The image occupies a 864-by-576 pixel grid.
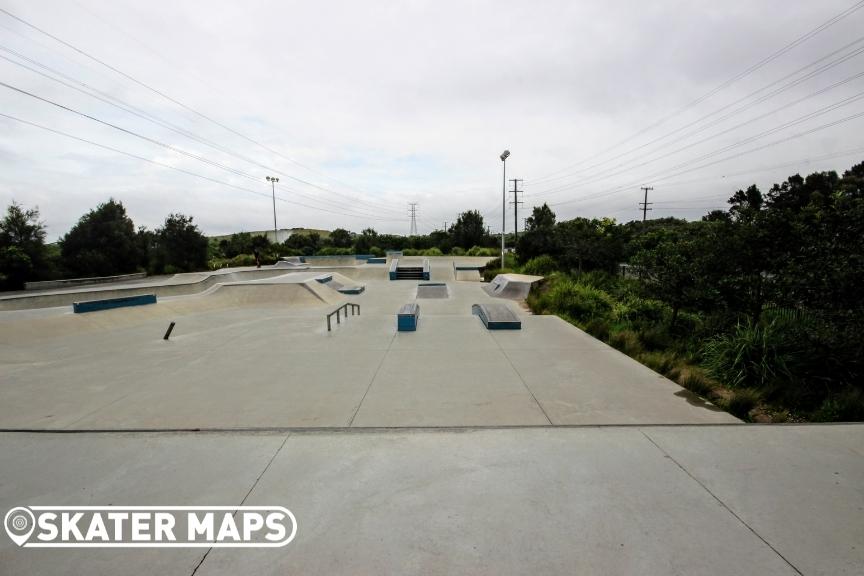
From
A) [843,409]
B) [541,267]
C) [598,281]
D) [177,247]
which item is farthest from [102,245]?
[843,409]

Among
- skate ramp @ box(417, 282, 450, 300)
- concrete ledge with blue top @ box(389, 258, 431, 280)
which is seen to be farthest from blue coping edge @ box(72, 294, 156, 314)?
concrete ledge with blue top @ box(389, 258, 431, 280)

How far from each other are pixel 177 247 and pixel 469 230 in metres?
35.5

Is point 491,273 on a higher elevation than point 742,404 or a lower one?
higher

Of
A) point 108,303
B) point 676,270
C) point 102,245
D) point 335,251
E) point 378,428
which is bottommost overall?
point 378,428

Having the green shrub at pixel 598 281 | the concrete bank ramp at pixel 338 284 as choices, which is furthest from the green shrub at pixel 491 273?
the concrete bank ramp at pixel 338 284

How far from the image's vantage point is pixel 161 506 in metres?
3.29

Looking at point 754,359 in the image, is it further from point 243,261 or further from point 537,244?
point 243,261

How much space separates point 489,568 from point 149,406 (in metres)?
5.77

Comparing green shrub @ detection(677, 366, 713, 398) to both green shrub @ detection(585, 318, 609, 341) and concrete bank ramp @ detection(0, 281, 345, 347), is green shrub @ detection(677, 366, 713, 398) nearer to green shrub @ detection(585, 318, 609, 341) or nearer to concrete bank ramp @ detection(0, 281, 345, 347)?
green shrub @ detection(585, 318, 609, 341)

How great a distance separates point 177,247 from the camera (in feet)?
110

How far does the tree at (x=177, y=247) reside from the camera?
33281mm

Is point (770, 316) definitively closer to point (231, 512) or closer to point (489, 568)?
point (489, 568)

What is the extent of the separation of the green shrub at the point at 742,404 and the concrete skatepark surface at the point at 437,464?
33 cm

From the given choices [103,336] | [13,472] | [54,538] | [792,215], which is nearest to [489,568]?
[54,538]
